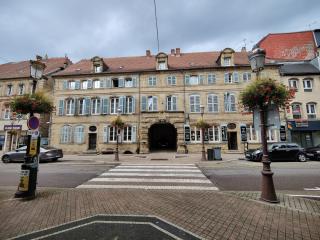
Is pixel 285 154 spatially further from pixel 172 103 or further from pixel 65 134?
pixel 65 134

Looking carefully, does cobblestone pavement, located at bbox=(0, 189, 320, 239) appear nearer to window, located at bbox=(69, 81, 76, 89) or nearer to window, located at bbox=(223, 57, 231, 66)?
window, located at bbox=(223, 57, 231, 66)

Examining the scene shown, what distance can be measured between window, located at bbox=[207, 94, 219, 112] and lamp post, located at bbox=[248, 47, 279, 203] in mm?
17408

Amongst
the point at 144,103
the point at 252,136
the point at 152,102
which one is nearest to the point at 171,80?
the point at 152,102

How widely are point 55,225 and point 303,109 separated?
2650cm

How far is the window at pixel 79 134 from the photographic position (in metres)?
23.7

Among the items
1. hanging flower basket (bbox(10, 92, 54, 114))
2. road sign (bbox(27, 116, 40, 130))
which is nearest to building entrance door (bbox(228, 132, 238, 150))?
hanging flower basket (bbox(10, 92, 54, 114))

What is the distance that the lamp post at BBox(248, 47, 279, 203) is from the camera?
16.1 feet

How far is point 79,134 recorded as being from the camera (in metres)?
23.9

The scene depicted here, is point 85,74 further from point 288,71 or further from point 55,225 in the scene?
point 288,71

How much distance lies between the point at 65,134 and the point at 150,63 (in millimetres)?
15053

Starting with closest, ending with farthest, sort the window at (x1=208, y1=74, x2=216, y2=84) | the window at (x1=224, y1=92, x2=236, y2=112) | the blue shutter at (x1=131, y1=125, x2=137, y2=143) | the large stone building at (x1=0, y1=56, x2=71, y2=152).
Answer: the window at (x1=224, y1=92, x2=236, y2=112)
the blue shutter at (x1=131, y1=125, x2=137, y2=143)
the window at (x1=208, y1=74, x2=216, y2=84)
the large stone building at (x1=0, y1=56, x2=71, y2=152)

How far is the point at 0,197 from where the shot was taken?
5.35m

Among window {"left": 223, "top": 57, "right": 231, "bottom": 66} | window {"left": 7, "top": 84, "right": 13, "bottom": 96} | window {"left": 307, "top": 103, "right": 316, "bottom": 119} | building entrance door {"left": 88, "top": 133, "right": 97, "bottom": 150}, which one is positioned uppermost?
window {"left": 223, "top": 57, "right": 231, "bottom": 66}

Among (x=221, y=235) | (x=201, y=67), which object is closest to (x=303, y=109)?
(x=201, y=67)
